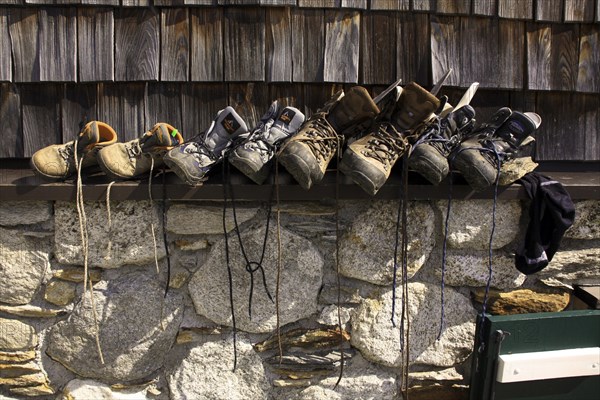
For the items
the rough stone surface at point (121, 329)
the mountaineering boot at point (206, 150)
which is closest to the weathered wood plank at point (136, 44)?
the mountaineering boot at point (206, 150)

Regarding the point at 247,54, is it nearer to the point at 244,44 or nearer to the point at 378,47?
the point at 244,44

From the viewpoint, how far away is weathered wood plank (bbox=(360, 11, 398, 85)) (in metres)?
2.38

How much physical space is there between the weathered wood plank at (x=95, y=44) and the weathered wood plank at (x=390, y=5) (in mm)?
1075

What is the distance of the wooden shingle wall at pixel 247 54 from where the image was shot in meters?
2.31

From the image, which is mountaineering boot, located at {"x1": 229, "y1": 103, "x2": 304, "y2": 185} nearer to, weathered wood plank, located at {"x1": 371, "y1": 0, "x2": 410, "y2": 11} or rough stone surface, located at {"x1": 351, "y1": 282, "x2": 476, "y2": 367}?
weathered wood plank, located at {"x1": 371, "y1": 0, "x2": 410, "y2": 11}

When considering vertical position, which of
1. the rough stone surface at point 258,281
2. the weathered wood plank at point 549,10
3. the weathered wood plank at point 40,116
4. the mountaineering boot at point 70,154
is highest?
the weathered wood plank at point 549,10

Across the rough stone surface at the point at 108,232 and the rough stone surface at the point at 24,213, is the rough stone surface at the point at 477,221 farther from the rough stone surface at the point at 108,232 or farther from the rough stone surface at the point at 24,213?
the rough stone surface at the point at 24,213

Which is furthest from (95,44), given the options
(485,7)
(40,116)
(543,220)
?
(543,220)

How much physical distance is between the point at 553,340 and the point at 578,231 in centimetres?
48

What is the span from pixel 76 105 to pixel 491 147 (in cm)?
171

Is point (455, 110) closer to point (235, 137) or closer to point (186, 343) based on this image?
point (235, 137)

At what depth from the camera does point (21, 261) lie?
2.30 m

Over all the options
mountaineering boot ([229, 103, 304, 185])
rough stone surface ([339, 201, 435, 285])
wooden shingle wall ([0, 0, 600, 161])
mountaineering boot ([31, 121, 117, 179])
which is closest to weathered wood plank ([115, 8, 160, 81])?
→ wooden shingle wall ([0, 0, 600, 161])

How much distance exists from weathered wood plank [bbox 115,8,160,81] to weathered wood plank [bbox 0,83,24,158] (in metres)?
0.44
